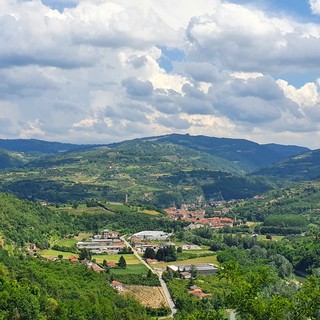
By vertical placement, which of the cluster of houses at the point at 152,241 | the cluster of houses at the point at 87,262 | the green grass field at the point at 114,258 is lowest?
the green grass field at the point at 114,258

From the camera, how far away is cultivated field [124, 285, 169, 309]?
73250 millimetres

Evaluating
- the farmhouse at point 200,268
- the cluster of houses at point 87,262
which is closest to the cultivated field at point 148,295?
the cluster of houses at point 87,262

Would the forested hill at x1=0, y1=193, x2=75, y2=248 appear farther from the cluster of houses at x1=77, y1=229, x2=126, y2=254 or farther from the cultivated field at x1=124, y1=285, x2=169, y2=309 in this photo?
the cultivated field at x1=124, y1=285, x2=169, y2=309

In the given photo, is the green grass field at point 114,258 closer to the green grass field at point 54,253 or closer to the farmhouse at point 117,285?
the green grass field at point 54,253

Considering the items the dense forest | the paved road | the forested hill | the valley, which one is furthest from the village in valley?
the dense forest

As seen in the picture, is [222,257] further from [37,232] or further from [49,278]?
[49,278]

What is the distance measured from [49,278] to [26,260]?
13731mm

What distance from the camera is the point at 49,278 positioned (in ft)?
215

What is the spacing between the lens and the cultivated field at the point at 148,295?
7325cm

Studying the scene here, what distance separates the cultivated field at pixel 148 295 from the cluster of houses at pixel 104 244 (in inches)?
1487

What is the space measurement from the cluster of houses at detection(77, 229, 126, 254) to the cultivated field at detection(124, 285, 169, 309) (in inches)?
1487

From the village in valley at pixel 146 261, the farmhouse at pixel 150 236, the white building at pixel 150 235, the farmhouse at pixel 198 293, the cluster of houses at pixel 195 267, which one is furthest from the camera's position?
the white building at pixel 150 235

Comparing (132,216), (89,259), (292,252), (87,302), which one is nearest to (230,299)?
(87,302)

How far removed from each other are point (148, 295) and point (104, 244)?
48.9m
